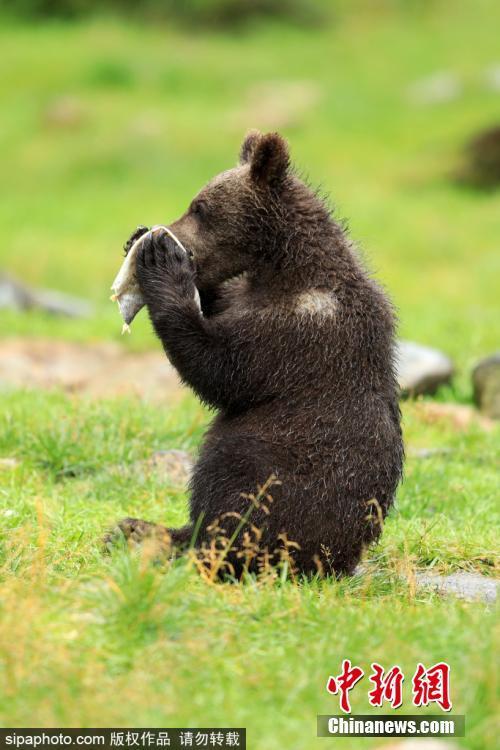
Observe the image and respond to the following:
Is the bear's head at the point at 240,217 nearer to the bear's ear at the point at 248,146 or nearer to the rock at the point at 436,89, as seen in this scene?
the bear's ear at the point at 248,146

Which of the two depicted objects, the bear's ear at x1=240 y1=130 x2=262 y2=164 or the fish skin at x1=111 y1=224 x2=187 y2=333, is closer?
the fish skin at x1=111 y1=224 x2=187 y2=333

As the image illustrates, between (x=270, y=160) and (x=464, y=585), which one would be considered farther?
(x=270, y=160)

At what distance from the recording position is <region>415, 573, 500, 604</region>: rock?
4.88m

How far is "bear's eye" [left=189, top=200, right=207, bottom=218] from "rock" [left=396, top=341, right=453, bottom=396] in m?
4.30

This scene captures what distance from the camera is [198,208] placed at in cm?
538

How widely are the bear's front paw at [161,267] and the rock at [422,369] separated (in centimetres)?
450

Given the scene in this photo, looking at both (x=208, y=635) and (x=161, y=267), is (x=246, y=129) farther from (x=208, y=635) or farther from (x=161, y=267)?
(x=208, y=635)

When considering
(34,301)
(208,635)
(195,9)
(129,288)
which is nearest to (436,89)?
(195,9)

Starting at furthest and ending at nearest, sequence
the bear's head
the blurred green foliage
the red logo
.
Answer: the blurred green foliage → the bear's head → the red logo

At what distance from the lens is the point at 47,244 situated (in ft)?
54.1

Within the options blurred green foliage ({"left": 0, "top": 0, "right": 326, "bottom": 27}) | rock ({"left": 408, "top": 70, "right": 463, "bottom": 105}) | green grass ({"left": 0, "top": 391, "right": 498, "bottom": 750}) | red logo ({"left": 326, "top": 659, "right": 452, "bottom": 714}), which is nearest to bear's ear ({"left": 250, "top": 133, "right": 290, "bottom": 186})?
green grass ({"left": 0, "top": 391, "right": 498, "bottom": 750})

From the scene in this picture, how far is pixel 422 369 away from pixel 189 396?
2.14 m

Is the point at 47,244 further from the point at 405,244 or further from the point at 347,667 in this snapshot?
the point at 347,667

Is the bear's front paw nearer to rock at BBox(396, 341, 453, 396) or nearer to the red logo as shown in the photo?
the red logo
